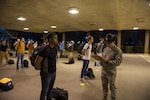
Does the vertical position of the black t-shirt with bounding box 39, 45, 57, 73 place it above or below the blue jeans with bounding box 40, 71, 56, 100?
above

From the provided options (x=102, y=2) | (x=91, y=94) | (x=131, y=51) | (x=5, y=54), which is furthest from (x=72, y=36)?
(x=91, y=94)

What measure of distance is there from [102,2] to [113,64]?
2.81 meters

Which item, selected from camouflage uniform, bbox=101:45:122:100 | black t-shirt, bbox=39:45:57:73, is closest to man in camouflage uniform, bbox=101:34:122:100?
camouflage uniform, bbox=101:45:122:100

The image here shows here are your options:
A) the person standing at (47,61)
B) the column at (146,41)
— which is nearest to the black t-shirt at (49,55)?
the person standing at (47,61)

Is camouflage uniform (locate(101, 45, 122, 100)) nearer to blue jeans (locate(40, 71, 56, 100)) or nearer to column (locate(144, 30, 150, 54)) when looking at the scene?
blue jeans (locate(40, 71, 56, 100))

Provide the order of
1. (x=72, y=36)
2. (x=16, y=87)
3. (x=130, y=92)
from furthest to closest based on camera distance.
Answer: (x=72, y=36) → (x=16, y=87) → (x=130, y=92)

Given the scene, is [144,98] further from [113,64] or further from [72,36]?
[72,36]

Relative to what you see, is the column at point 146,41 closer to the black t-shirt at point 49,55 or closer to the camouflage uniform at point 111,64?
the camouflage uniform at point 111,64

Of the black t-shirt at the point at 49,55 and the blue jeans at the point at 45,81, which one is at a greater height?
the black t-shirt at the point at 49,55

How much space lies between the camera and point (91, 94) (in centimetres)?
396

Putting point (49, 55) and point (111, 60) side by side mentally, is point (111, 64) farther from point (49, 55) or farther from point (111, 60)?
point (49, 55)

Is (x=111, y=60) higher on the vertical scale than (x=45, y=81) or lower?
higher

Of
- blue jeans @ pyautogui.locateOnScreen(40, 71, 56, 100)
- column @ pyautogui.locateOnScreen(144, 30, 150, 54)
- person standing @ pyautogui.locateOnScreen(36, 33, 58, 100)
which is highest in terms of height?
column @ pyautogui.locateOnScreen(144, 30, 150, 54)

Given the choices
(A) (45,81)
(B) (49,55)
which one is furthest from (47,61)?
(A) (45,81)
